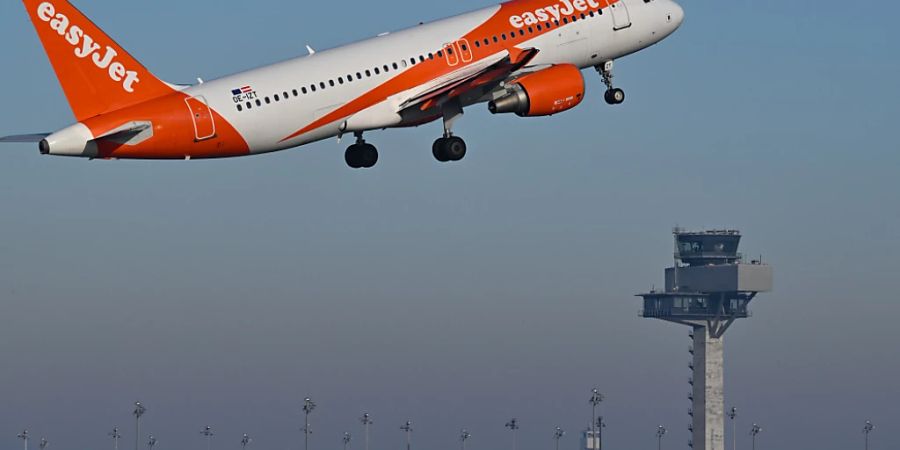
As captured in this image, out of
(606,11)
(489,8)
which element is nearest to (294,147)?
(489,8)

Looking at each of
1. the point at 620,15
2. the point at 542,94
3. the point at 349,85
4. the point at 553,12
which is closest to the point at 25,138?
the point at 349,85

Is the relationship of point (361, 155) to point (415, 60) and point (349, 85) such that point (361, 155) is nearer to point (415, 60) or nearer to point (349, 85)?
point (415, 60)

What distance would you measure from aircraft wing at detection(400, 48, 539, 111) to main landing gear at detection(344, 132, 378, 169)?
535 centimetres

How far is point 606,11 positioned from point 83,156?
2705 centimetres

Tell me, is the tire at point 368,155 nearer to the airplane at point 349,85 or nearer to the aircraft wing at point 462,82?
the airplane at point 349,85

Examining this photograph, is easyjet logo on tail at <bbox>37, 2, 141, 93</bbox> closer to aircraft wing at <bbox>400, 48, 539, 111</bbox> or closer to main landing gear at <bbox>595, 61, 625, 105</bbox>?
aircraft wing at <bbox>400, 48, 539, 111</bbox>

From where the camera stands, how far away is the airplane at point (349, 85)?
210ft

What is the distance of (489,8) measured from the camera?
245ft

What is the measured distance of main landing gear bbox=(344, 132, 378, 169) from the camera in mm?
75688

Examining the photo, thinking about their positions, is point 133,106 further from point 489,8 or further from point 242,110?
point 489,8

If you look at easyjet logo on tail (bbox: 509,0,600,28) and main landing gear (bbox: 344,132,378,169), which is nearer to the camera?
easyjet logo on tail (bbox: 509,0,600,28)

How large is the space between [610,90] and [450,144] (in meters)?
10.9

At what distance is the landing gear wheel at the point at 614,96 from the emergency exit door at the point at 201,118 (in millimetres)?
22600

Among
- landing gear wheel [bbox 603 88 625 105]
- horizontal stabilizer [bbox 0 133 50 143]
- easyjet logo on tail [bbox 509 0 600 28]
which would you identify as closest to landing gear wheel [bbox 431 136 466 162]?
easyjet logo on tail [bbox 509 0 600 28]
